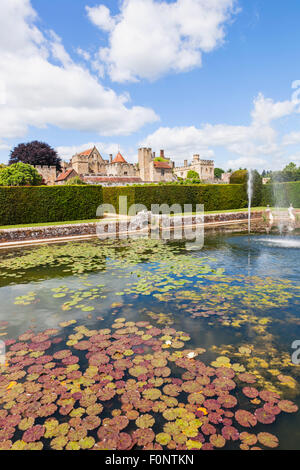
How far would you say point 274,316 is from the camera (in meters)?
4.80

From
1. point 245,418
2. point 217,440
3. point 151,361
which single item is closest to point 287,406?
point 245,418

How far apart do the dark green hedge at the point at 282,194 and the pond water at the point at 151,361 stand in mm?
26844

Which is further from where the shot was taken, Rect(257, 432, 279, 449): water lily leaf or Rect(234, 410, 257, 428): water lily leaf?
Rect(234, 410, 257, 428): water lily leaf

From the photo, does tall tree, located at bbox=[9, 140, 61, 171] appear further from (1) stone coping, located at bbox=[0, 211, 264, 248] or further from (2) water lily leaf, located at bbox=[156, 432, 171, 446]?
(2) water lily leaf, located at bbox=[156, 432, 171, 446]

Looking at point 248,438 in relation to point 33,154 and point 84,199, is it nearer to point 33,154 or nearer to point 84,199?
point 84,199

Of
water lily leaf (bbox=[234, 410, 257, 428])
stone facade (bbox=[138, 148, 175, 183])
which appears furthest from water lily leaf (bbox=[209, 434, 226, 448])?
stone facade (bbox=[138, 148, 175, 183])

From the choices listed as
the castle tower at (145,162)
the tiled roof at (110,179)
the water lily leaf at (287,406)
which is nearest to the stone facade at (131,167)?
the castle tower at (145,162)

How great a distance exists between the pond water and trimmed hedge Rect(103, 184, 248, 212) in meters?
15.8

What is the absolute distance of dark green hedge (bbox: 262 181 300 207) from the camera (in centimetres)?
3078

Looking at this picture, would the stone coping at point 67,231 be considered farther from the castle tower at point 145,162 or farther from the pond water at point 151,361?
the castle tower at point 145,162

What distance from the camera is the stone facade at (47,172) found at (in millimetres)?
56400

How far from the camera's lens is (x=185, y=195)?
24.6 metres

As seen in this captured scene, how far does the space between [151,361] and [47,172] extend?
196 ft

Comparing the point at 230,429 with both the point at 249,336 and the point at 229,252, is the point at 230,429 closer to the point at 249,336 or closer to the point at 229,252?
the point at 249,336
